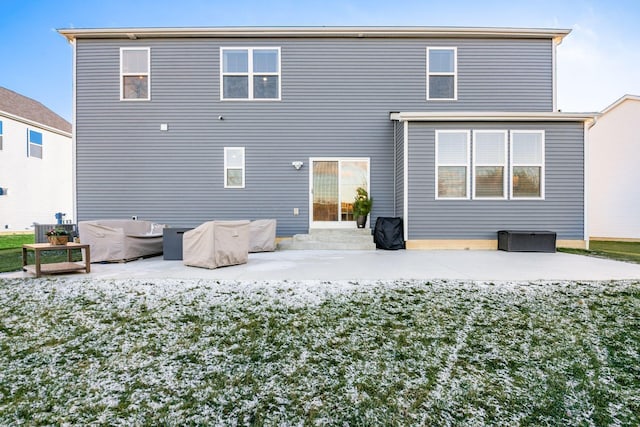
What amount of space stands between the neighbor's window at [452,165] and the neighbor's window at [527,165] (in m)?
Answer: 1.15

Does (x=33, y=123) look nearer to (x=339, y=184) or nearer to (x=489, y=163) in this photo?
(x=339, y=184)

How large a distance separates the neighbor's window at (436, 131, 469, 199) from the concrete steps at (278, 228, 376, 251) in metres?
2.11

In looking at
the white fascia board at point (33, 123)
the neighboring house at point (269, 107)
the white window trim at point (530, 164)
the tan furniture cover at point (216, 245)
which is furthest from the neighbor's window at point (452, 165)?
the white fascia board at point (33, 123)

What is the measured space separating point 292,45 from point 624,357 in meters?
9.29

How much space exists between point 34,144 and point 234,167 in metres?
12.5

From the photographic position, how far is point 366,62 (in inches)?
356

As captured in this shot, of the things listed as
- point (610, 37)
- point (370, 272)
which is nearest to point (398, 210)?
point (370, 272)

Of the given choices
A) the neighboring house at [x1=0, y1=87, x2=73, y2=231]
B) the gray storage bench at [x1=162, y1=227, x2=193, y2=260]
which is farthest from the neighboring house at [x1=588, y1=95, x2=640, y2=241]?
the neighboring house at [x1=0, y1=87, x2=73, y2=231]

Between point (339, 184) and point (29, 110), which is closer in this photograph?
point (339, 184)

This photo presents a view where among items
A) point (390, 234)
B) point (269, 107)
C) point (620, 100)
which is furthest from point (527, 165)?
point (620, 100)

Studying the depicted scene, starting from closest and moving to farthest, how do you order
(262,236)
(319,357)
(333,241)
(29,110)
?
(319,357) → (262,236) → (333,241) → (29,110)

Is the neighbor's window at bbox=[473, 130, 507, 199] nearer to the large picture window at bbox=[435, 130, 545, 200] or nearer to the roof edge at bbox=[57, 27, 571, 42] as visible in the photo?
the large picture window at bbox=[435, 130, 545, 200]

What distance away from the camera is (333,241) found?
8328mm

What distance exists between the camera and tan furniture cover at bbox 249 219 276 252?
7.73 metres
